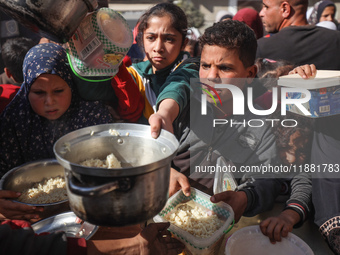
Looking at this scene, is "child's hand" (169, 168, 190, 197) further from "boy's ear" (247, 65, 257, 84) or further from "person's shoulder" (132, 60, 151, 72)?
"person's shoulder" (132, 60, 151, 72)

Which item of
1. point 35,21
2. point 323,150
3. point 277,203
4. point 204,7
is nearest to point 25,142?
point 35,21

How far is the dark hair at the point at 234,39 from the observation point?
6.16 ft

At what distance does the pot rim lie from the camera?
2.60ft

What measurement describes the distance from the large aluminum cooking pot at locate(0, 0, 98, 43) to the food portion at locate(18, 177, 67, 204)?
876 millimetres

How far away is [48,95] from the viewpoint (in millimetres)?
1912

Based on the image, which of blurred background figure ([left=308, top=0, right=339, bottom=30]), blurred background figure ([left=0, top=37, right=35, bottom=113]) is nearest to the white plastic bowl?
blurred background figure ([left=0, top=37, right=35, bottom=113])

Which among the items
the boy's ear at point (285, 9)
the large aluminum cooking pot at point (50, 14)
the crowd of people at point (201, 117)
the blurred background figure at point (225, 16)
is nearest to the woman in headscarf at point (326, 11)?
the blurred background figure at point (225, 16)

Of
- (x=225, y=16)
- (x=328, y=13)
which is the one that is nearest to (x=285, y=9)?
(x=225, y=16)

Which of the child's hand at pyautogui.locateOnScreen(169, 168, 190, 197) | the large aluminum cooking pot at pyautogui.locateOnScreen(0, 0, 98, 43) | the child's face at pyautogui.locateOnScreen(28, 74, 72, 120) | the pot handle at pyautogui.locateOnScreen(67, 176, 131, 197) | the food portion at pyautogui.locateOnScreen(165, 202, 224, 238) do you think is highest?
the large aluminum cooking pot at pyautogui.locateOnScreen(0, 0, 98, 43)

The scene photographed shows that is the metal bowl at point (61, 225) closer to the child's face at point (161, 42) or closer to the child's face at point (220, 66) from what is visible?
the child's face at point (220, 66)

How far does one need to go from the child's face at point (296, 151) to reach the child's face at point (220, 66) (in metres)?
0.53

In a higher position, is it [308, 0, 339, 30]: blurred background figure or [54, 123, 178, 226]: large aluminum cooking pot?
[54, 123, 178, 226]: large aluminum cooking pot

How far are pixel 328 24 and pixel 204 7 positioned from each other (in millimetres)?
10022

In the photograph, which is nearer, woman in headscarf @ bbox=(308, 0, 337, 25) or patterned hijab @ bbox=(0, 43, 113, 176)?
patterned hijab @ bbox=(0, 43, 113, 176)
